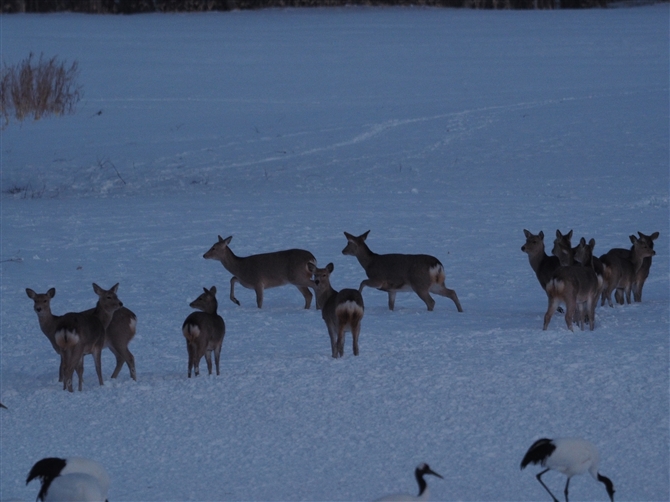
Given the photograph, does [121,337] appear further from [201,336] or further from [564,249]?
[564,249]

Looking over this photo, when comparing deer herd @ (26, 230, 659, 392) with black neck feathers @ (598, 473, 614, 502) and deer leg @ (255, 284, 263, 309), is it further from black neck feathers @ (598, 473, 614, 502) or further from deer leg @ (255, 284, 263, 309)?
black neck feathers @ (598, 473, 614, 502)

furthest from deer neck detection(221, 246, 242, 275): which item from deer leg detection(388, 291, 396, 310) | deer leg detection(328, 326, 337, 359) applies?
deer leg detection(328, 326, 337, 359)

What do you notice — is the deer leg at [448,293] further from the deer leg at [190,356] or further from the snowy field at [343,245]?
the deer leg at [190,356]

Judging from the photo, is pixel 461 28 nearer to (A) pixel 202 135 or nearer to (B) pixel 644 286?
(A) pixel 202 135

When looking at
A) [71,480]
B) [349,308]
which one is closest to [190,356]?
Answer: [349,308]

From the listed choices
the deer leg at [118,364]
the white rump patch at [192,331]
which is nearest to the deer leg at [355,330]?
the white rump patch at [192,331]

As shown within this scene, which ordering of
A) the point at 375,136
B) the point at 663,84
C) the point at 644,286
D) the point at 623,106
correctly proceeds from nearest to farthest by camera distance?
the point at 644,286 → the point at 375,136 → the point at 623,106 → the point at 663,84

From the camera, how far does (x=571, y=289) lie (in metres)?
10.5

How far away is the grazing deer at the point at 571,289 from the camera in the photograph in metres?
10.5

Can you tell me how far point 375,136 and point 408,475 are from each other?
20.0 meters

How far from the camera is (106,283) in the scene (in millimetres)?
13930

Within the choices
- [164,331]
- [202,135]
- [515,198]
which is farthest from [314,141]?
[164,331]

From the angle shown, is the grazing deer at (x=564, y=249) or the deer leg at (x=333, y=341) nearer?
the deer leg at (x=333, y=341)

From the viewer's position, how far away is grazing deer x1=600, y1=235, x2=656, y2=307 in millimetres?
11891
